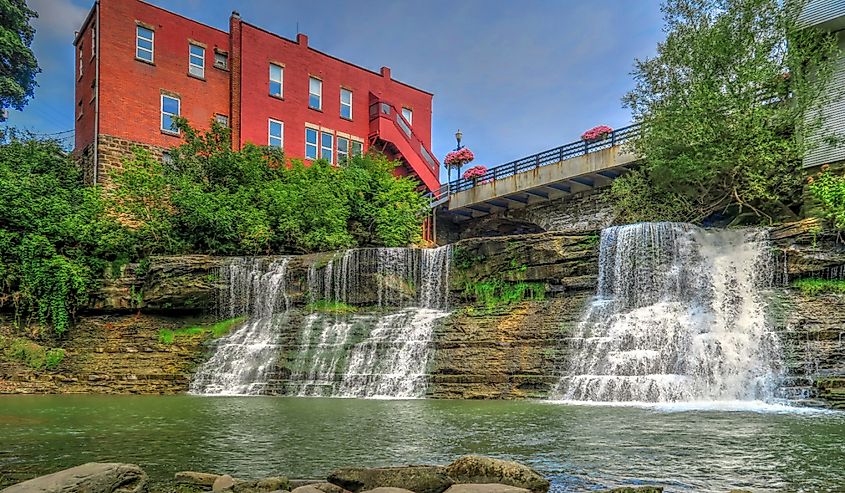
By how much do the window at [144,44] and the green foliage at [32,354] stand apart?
577 inches

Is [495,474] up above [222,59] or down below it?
below

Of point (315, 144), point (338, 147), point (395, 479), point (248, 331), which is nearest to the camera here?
point (395, 479)

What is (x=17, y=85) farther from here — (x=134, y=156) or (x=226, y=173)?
(x=226, y=173)

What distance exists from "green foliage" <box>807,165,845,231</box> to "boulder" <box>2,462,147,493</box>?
54.5ft

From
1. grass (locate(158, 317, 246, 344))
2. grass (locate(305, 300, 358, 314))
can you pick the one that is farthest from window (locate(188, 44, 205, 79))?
grass (locate(305, 300, 358, 314))

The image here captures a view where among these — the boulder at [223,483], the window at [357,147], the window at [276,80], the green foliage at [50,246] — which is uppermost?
the window at [276,80]

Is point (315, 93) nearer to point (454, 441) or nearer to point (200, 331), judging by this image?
point (200, 331)

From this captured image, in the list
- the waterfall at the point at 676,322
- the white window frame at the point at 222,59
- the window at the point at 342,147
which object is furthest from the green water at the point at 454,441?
the window at the point at 342,147

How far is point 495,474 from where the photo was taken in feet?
19.6

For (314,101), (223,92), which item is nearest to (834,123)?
(314,101)

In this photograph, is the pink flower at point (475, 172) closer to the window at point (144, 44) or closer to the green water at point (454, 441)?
the window at point (144, 44)

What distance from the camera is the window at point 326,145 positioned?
114 ft

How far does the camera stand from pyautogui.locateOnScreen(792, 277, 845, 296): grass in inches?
627

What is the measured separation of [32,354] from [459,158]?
82.3ft
